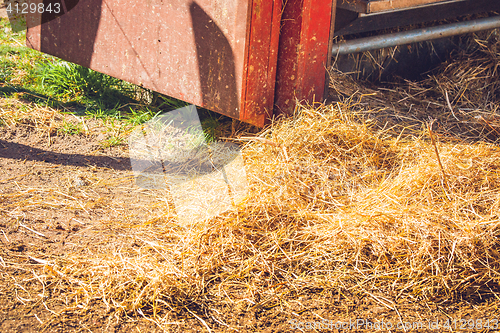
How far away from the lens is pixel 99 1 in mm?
3314

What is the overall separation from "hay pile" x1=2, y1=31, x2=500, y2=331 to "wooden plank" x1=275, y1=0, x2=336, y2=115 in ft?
0.91

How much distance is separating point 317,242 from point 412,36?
105 inches

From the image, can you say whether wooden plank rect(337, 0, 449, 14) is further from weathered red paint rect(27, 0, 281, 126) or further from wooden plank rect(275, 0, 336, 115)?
weathered red paint rect(27, 0, 281, 126)

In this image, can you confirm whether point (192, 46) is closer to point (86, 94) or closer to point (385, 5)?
point (385, 5)

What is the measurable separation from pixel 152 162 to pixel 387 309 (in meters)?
1.94

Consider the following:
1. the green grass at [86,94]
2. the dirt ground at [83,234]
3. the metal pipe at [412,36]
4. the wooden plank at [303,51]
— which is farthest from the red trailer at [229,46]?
the dirt ground at [83,234]

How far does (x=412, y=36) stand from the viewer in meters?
3.77

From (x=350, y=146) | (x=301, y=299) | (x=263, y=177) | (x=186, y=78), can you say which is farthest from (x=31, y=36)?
(x=301, y=299)

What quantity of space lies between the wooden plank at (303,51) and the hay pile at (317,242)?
0.28m

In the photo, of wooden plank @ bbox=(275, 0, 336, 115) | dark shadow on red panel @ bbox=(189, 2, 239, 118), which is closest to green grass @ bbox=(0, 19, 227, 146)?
Result: dark shadow on red panel @ bbox=(189, 2, 239, 118)

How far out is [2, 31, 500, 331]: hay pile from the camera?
170 centimetres

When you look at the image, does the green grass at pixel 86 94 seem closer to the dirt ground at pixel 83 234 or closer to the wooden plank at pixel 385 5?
the dirt ground at pixel 83 234

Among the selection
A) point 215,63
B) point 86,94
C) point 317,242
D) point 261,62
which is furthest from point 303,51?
point 86,94

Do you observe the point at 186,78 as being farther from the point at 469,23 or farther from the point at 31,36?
the point at 469,23
